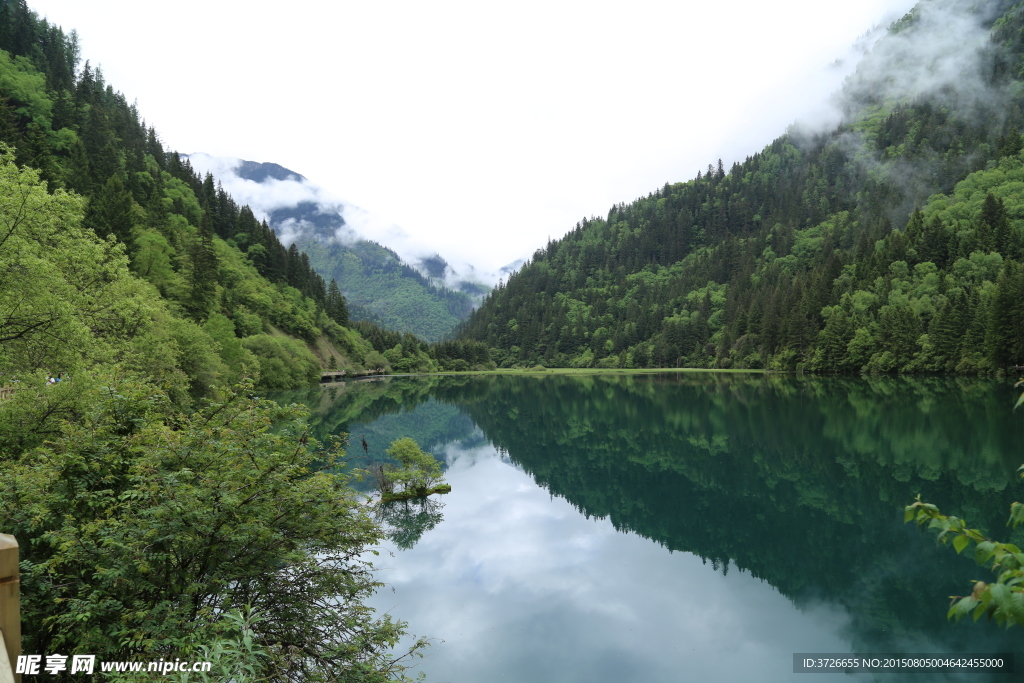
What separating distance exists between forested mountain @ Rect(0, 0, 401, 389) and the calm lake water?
17869 mm

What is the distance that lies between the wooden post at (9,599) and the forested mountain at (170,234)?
21.5m

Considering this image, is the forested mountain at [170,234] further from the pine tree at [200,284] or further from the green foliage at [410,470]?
the green foliage at [410,470]

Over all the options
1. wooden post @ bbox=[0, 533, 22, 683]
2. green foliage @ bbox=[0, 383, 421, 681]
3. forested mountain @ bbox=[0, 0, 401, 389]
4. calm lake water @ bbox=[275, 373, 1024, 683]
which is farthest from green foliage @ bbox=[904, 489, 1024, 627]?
forested mountain @ bbox=[0, 0, 401, 389]

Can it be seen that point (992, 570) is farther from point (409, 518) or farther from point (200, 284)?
point (200, 284)

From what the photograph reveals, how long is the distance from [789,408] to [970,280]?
77036 millimetres

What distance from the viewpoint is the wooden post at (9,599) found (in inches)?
118

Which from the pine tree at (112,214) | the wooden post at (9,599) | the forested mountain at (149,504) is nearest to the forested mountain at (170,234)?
the pine tree at (112,214)

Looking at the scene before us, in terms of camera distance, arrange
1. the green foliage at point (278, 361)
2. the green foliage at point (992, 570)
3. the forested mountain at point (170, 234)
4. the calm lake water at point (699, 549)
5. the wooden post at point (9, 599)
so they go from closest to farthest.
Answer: the wooden post at point (9, 599)
the green foliage at point (992, 570)
the calm lake water at point (699, 549)
the forested mountain at point (170, 234)
the green foliage at point (278, 361)

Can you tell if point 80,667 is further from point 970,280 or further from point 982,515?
point 970,280

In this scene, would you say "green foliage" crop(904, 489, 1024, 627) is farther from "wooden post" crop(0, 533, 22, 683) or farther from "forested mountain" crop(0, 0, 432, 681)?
"forested mountain" crop(0, 0, 432, 681)

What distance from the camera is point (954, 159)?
172m

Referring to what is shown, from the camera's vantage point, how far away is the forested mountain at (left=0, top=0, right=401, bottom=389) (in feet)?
211

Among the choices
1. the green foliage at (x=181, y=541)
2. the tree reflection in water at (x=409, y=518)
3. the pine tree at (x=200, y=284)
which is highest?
the pine tree at (x=200, y=284)

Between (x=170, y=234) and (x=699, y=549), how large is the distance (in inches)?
Answer: 3779
